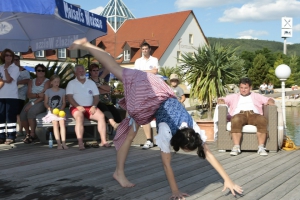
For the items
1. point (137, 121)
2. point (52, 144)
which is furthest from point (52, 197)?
point (52, 144)

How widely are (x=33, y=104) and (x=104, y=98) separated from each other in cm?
119

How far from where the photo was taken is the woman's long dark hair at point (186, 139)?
3.31 m

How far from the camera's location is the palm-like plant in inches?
368

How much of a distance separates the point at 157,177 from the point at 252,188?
99cm

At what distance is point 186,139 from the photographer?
3.31 metres

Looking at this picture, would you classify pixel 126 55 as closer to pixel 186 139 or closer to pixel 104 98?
pixel 104 98

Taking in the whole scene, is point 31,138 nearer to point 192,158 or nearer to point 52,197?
point 192,158

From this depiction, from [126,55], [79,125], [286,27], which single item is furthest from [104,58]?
[286,27]

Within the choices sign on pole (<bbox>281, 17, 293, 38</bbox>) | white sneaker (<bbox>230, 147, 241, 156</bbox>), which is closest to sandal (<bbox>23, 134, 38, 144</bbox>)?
white sneaker (<bbox>230, 147, 241, 156</bbox>)

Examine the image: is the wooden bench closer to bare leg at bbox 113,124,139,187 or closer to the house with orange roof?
bare leg at bbox 113,124,139,187

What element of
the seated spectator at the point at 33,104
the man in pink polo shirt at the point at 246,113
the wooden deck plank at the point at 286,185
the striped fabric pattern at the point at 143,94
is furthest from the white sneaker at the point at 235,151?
the seated spectator at the point at 33,104

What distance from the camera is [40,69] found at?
711 centimetres

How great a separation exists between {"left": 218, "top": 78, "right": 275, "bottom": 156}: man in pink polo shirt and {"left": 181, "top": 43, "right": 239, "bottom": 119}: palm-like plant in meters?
2.65

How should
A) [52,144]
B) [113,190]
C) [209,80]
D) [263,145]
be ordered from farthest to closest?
1. [209,80]
2. [52,144]
3. [263,145]
4. [113,190]
